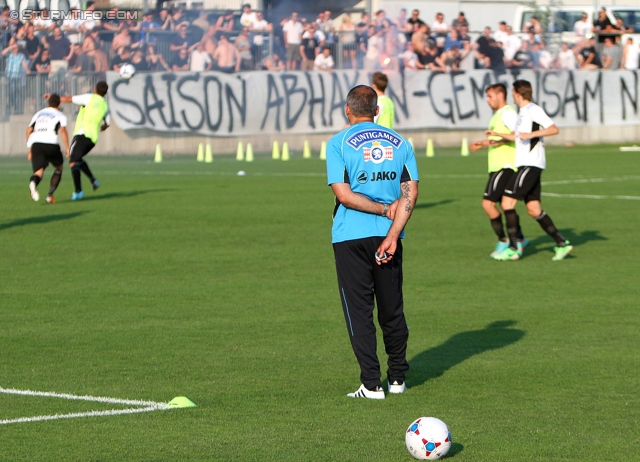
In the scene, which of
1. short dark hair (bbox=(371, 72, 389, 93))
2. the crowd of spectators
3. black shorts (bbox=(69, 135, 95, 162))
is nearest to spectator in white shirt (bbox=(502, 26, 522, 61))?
the crowd of spectators

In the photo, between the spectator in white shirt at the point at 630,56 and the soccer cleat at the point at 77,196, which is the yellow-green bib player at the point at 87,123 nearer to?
the soccer cleat at the point at 77,196

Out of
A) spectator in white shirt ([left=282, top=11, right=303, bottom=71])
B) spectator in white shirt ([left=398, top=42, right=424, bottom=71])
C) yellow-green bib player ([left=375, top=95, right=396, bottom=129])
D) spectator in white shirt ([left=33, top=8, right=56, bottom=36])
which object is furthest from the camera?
spectator in white shirt ([left=398, top=42, right=424, bottom=71])

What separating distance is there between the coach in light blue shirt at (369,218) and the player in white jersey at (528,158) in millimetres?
6712

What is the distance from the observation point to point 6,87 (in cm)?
3194

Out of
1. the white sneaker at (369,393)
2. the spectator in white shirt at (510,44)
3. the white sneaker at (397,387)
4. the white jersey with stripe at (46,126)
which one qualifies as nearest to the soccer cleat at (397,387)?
the white sneaker at (397,387)

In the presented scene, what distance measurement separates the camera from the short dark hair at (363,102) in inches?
284

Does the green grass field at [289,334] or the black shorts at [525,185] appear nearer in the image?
the green grass field at [289,334]

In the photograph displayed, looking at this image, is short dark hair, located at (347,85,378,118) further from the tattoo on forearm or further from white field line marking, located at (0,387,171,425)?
white field line marking, located at (0,387,171,425)

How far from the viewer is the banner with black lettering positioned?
112 ft

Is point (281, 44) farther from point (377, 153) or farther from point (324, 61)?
point (377, 153)

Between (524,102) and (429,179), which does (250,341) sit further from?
(429,179)

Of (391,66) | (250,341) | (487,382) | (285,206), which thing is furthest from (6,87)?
(487,382)

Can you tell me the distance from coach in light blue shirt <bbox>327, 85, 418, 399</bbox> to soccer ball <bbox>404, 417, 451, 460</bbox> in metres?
1.38

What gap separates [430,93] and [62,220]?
21.7 m
